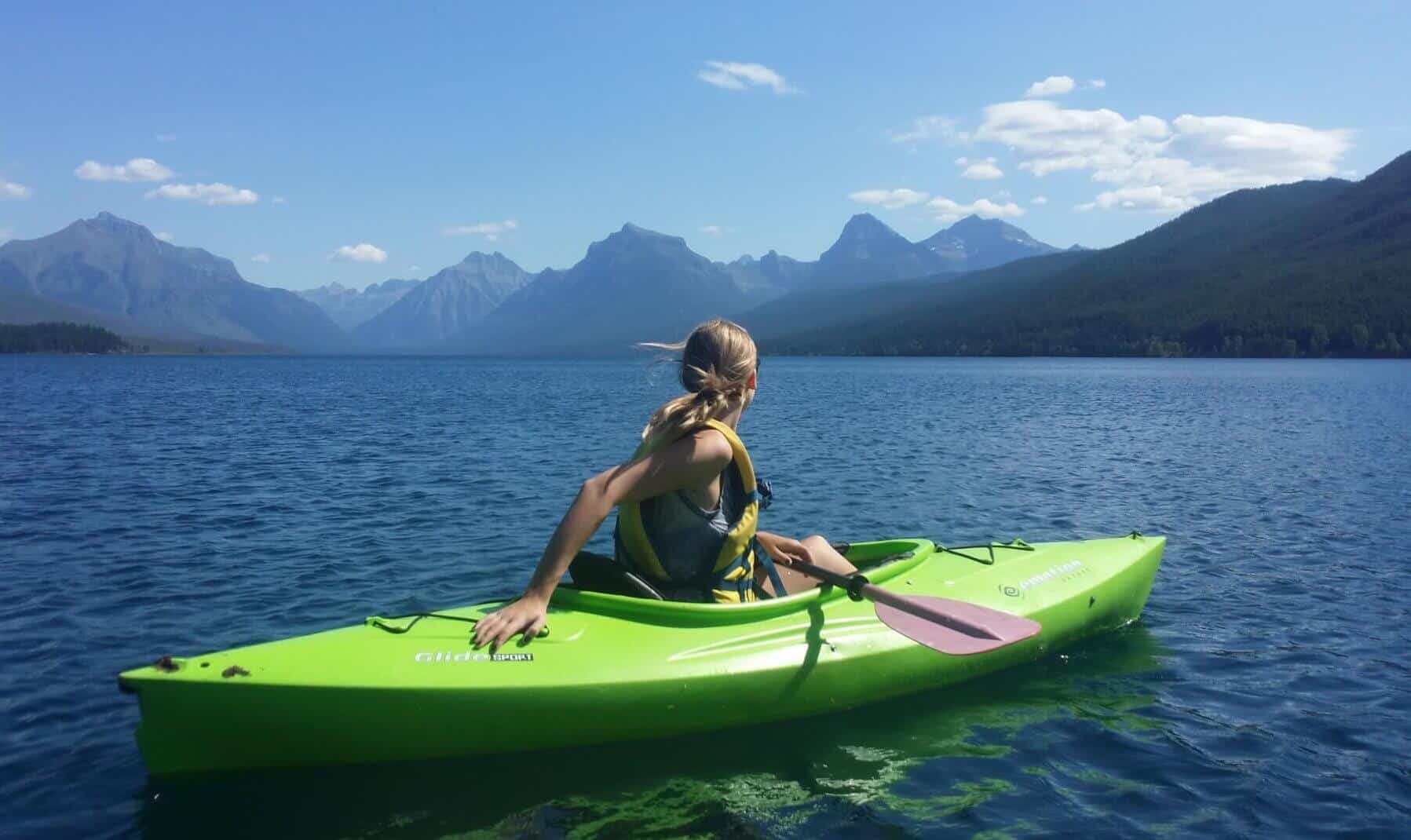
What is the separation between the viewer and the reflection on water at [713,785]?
5.55m

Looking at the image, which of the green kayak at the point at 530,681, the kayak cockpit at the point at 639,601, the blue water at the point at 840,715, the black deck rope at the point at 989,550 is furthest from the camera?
the black deck rope at the point at 989,550

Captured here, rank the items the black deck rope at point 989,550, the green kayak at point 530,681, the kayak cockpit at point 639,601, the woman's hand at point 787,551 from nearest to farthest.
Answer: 1. the green kayak at point 530,681
2. the kayak cockpit at point 639,601
3. the woman's hand at point 787,551
4. the black deck rope at point 989,550

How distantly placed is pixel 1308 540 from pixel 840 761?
Answer: 10549 mm

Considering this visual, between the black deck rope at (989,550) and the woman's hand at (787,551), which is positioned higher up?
the woman's hand at (787,551)

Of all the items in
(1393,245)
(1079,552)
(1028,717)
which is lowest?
(1028,717)

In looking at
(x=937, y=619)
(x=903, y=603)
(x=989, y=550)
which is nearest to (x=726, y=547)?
(x=903, y=603)

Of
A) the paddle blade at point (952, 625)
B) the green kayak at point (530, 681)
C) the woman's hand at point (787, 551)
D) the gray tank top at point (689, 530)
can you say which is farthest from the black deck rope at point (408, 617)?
the paddle blade at point (952, 625)

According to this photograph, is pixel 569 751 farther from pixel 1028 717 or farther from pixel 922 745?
pixel 1028 717

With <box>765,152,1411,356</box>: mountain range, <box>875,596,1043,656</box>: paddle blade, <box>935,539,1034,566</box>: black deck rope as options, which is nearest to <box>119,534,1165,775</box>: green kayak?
<box>875,596,1043,656</box>: paddle blade

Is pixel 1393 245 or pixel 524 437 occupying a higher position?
pixel 1393 245

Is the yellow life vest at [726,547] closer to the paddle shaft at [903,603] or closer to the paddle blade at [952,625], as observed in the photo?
A: the paddle shaft at [903,603]

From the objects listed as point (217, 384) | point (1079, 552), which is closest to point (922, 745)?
point (1079, 552)

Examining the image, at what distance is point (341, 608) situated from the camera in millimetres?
10102

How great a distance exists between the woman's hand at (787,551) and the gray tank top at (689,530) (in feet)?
3.27
